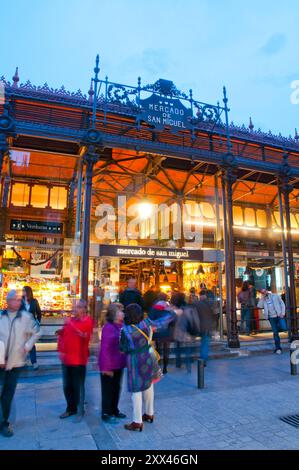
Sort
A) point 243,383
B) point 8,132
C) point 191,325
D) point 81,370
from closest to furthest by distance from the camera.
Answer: point 81,370
point 243,383
point 191,325
point 8,132

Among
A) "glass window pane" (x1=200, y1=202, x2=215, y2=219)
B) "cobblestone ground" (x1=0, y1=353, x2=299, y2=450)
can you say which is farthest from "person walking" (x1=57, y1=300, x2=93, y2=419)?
"glass window pane" (x1=200, y1=202, x2=215, y2=219)

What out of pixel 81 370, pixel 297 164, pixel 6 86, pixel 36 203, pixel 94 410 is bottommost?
pixel 94 410

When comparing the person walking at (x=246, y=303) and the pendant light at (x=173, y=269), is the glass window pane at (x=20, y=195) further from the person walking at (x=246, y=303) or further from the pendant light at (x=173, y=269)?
the person walking at (x=246, y=303)

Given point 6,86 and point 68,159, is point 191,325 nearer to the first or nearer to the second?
point 68,159

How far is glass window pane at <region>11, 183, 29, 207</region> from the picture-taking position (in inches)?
490

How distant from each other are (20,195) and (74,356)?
887 centimetres

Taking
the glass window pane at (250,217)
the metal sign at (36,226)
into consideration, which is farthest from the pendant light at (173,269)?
the metal sign at (36,226)

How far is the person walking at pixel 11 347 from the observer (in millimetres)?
4613

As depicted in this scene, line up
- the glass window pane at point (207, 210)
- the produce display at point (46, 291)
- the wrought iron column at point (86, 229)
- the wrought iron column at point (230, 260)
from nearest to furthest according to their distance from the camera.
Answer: the wrought iron column at point (86, 229) < the wrought iron column at point (230, 260) < the produce display at point (46, 291) < the glass window pane at point (207, 210)

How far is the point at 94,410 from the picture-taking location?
545 cm

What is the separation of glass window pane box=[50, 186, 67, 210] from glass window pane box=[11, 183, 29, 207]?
895mm

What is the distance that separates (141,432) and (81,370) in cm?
128

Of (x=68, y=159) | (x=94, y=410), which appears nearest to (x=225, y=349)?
(x=94, y=410)

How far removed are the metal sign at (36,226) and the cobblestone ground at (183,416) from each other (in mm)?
5938
